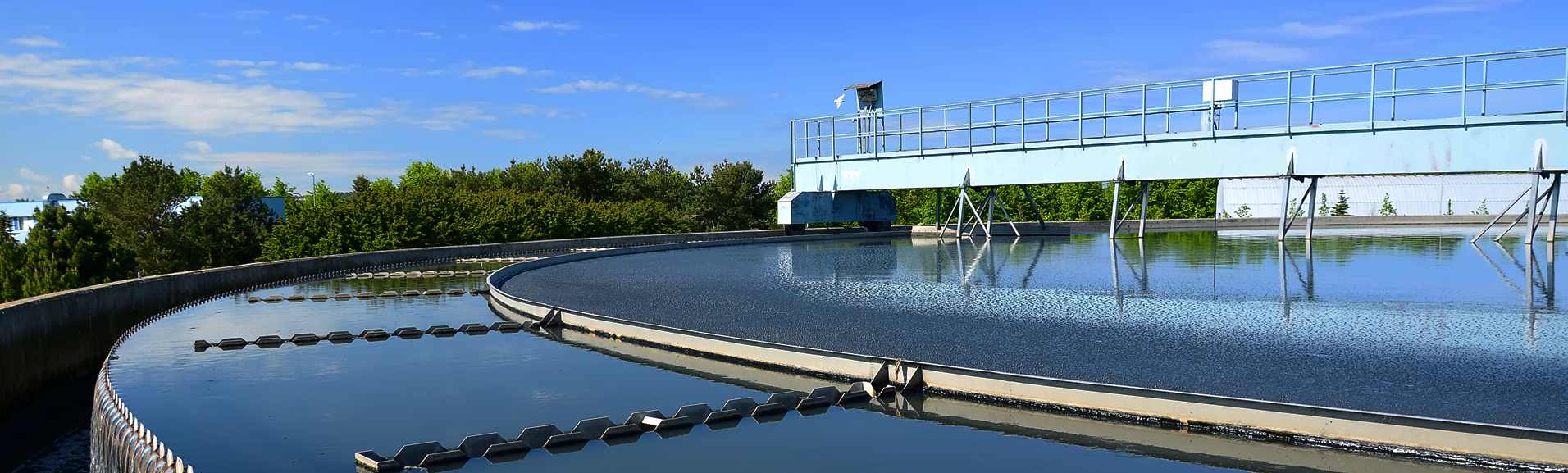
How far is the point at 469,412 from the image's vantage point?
937cm

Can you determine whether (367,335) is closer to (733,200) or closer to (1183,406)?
(1183,406)

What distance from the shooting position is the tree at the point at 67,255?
2812 cm

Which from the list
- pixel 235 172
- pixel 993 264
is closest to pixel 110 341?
pixel 993 264

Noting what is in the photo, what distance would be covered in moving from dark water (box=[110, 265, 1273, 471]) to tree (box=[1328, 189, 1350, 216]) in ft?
189

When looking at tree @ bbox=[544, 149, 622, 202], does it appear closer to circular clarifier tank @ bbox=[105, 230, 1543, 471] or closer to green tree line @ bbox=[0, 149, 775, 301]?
green tree line @ bbox=[0, 149, 775, 301]

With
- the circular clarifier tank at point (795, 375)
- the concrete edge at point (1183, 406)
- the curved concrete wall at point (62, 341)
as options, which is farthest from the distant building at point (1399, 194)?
the curved concrete wall at point (62, 341)

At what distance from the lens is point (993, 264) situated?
25.4m

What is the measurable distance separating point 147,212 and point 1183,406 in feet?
172

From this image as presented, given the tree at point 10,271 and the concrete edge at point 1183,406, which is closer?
the concrete edge at point 1183,406

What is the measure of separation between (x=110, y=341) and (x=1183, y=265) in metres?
22.0

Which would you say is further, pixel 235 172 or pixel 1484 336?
pixel 235 172

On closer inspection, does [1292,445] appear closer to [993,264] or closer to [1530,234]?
[993,264]

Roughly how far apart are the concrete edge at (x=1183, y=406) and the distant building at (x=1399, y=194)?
53.9 metres

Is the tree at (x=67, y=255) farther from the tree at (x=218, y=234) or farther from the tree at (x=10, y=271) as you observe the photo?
the tree at (x=218, y=234)
